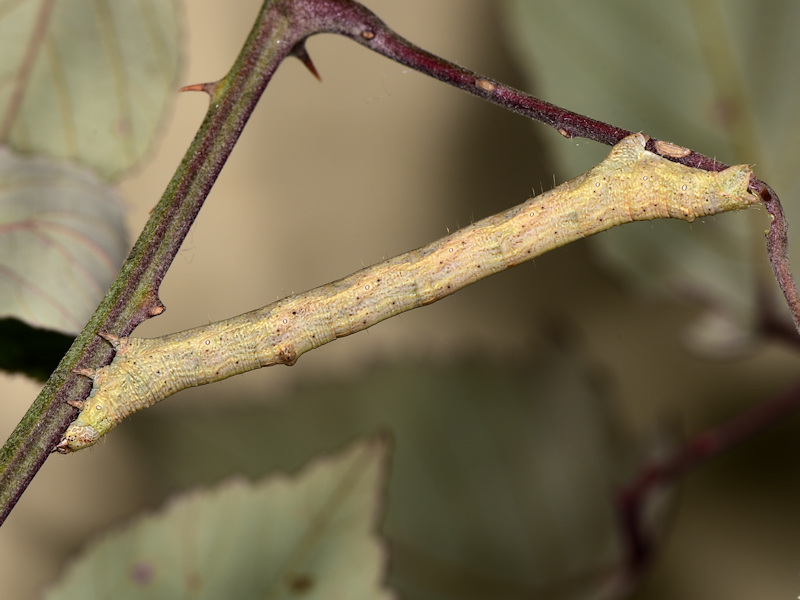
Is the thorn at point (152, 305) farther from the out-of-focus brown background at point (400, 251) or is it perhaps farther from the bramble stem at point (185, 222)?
the out-of-focus brown background at point (400, 251)

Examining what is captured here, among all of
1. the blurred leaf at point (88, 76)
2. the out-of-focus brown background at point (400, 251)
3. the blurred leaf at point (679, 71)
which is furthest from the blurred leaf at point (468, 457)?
the blurred leaf at point (88, 76)

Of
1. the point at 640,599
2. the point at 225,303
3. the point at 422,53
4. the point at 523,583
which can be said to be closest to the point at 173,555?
the point at 422,53

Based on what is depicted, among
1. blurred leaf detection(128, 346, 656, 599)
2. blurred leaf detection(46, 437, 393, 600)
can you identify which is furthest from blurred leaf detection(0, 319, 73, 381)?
blurred leaf detection(128, 346, 656, 599)

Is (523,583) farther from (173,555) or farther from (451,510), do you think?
(173,555)

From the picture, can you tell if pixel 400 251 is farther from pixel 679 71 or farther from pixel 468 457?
pixel 679 71

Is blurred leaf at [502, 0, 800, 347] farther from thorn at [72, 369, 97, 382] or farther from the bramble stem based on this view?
thorn at [72, 369, 97, 382]

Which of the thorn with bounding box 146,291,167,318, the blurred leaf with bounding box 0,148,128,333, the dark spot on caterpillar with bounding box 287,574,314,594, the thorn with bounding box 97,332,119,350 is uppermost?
the blurred leaf with bounding box 0,148,128,333
